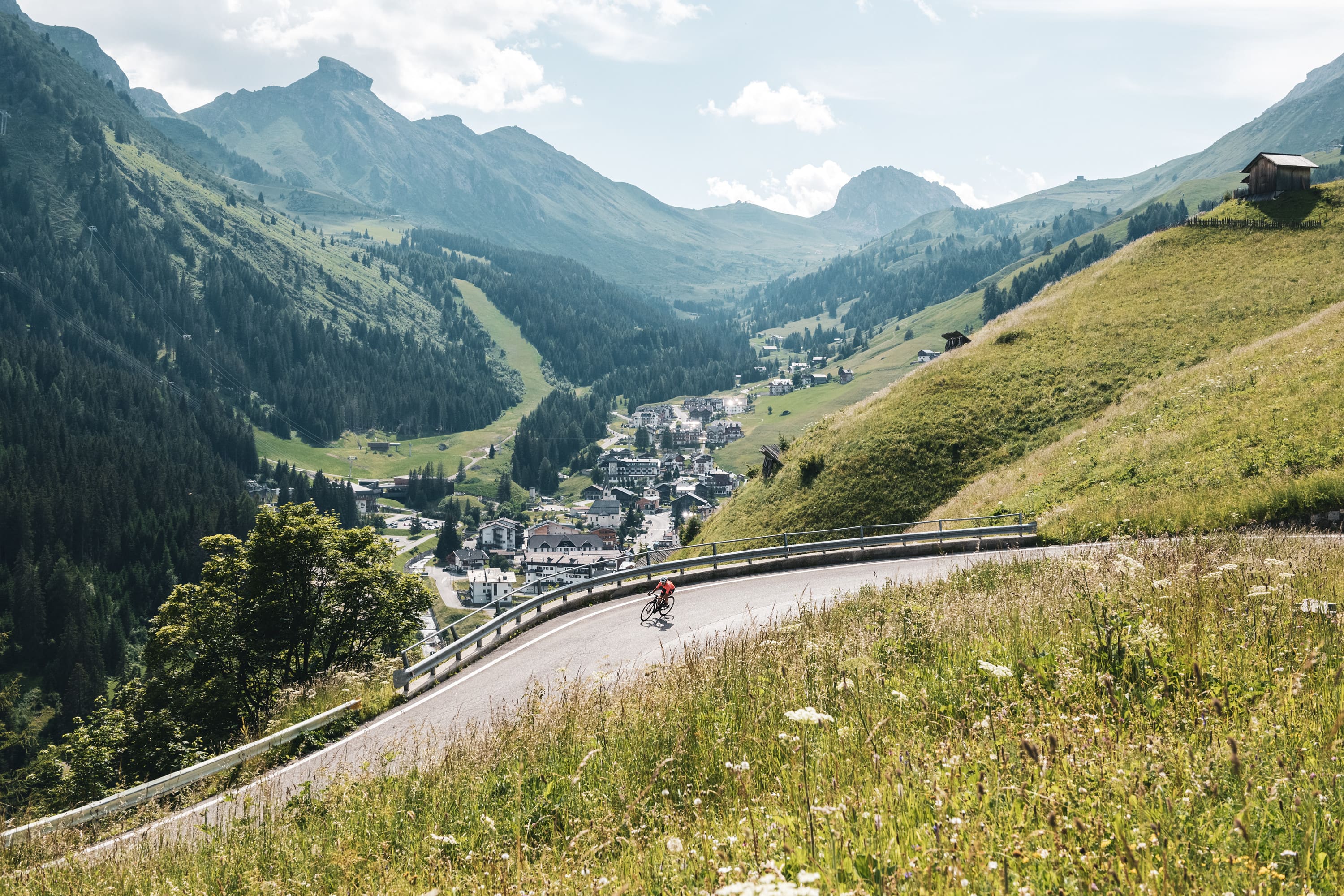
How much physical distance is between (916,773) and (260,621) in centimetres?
3691

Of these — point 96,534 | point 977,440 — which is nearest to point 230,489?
point 96,534

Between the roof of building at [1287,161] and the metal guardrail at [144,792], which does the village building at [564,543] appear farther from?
the metal guardrail at [144,792]

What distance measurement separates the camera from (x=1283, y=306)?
46.3m

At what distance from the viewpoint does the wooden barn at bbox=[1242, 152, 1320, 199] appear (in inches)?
2507

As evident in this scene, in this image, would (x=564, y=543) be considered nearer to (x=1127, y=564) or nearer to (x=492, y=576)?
(x=492, y=576)

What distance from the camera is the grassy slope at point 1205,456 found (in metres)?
21.6

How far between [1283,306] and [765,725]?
55.9 meters

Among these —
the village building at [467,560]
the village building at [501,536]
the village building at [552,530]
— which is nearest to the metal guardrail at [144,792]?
the village building at [552,530]

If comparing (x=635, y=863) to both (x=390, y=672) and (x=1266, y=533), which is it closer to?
(x=390, y=672)

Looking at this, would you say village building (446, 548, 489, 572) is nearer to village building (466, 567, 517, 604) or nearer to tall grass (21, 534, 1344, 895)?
village building (466, 567, 517, 604)

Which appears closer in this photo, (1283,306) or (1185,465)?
(1185,465)

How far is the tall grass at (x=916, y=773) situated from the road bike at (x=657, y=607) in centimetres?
1109

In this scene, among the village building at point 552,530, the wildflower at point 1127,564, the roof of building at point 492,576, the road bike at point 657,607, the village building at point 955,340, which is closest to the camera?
the wildflower at point 1127,564

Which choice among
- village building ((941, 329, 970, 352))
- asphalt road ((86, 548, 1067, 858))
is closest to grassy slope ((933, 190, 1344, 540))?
asphalt road ((86, 548, 1067, 858))
